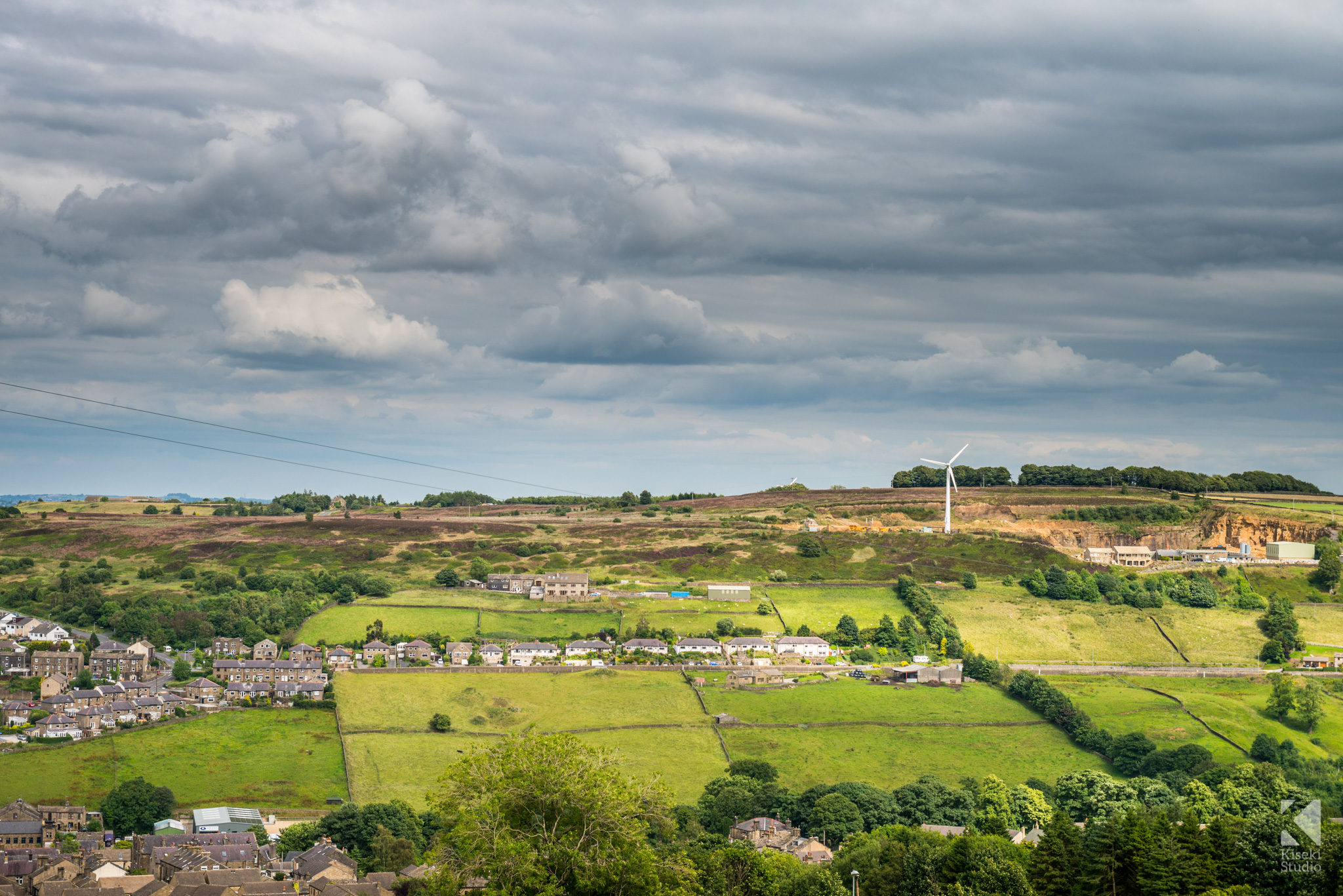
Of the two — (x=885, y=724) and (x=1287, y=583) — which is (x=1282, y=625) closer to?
(x=1287, y=583)

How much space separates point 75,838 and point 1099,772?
7109 cm

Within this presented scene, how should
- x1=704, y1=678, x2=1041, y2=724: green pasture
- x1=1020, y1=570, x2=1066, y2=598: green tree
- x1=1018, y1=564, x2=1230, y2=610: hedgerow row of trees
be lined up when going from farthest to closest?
x1=1020, y1=570, x2=1066, y2=598: green tree, x1=1018, y1=564, x2=1230, y2=610: hedgerow row of trees, x1=704, y1=678, x2=1041, y2=724: green pasture

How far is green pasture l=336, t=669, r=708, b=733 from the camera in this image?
9769 cm

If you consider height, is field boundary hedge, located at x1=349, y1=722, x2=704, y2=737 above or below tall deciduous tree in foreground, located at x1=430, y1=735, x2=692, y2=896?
below

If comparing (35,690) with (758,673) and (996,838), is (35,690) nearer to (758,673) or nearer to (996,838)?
(758,673)

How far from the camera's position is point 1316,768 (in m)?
89.6

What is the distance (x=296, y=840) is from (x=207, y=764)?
1824 cm

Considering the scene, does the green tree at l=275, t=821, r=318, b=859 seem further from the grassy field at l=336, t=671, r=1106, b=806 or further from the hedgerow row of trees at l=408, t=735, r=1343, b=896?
the grassy field at l=336, t=671, r=1106, b=806

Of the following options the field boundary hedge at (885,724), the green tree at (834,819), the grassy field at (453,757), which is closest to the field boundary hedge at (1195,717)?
the field boundary hedge at (885,724)

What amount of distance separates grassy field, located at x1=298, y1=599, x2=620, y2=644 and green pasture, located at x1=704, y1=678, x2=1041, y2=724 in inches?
1003

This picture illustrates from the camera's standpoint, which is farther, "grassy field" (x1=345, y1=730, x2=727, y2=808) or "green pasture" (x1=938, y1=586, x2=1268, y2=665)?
"green pasture" (x1=938, y1=586, x2=1268, y2=665)

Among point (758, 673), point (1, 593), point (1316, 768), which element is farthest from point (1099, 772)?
point (1, 593)
